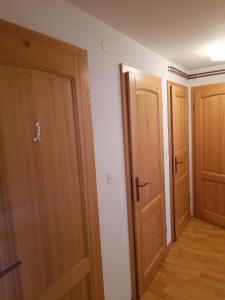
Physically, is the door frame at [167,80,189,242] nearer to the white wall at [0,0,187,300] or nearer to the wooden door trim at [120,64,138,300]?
the white wall at [0,0,187,300]

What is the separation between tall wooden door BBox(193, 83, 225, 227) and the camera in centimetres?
312

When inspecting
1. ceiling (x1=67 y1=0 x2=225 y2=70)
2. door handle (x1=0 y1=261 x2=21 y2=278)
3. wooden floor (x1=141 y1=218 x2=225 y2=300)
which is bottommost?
wooden floor (x1=141 y1=218 x2=225 y2=300)

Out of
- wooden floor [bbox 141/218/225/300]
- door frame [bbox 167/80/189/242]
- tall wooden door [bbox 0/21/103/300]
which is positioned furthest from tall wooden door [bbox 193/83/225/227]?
tall wooden door [bbox 0/21/103/300]

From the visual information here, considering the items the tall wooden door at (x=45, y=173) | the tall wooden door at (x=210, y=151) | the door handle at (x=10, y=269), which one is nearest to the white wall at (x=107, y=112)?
the tall wooden door at (x=45, y=173)

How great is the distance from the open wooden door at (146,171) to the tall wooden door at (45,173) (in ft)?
1.97

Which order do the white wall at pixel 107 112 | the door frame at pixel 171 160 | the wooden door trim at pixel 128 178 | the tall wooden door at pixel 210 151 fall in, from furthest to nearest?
1. the tall wooden door at pixel 210 151
2. the door frame at pixel 171 160
3. the wooden door trim at pixel 128 178
4. the white wall at pixel 107 112

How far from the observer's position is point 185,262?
8.25 ft

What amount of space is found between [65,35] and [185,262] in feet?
8.49

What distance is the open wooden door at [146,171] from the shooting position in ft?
6.17

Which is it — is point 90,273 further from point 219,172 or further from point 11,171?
point 219,172

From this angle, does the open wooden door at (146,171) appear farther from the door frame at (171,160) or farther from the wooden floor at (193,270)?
the door frame at (171,160)

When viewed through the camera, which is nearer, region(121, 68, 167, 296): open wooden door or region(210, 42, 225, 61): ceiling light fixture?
region(121, 68, 167, 296): open wooden door

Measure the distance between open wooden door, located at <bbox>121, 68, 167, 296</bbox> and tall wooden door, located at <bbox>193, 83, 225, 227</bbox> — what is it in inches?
48.5

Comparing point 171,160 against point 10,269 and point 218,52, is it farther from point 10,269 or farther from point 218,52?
point 10,269
